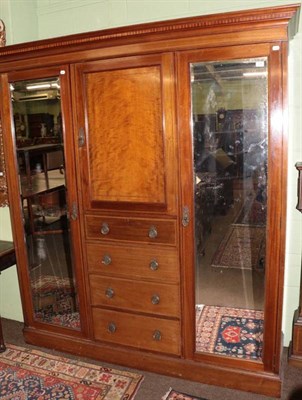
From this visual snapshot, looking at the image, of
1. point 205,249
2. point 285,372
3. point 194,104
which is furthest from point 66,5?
point 285,372

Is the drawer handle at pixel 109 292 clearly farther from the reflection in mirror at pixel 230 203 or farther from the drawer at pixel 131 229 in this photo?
the reflection in mirror at pixel 230 203

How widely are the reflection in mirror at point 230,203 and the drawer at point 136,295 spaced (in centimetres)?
16

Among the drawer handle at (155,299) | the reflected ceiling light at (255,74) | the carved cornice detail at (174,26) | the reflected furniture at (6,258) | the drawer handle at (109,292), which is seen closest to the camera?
the carved cornice detail at (174,26)

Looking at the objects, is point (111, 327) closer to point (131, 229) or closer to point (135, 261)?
point (135, 261)

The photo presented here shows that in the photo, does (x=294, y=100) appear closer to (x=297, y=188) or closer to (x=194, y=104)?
(x=297, y=188)

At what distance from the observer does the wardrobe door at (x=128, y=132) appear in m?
1.87

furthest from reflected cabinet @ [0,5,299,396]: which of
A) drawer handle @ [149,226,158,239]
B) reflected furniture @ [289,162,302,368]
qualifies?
reflected furniture @ [289,162,302,368]

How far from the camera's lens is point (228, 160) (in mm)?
1896

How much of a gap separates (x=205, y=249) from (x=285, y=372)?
0.92m

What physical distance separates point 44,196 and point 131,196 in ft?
2.19

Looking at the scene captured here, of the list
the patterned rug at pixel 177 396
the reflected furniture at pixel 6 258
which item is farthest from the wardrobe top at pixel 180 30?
the patterned rug at pixel 177 396

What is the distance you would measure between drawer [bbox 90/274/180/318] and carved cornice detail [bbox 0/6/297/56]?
52.9 inches

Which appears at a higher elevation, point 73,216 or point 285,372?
point 73,216

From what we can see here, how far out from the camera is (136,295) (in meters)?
2.14
